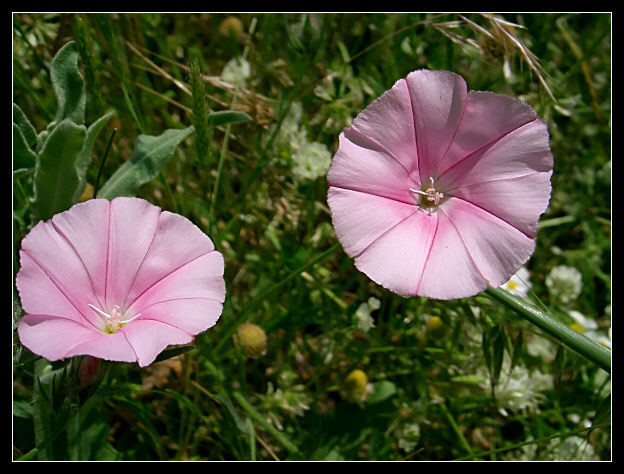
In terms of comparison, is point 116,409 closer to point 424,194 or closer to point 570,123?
point 424,194

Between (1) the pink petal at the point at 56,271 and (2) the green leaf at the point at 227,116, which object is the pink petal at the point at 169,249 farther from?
(2) the green leaf at the point at 227,116

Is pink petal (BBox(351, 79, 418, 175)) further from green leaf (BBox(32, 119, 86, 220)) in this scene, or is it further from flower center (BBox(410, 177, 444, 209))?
green leaf (BBox(32, 119, 86, 220))

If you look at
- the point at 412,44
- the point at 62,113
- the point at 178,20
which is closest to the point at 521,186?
the point at 412,44

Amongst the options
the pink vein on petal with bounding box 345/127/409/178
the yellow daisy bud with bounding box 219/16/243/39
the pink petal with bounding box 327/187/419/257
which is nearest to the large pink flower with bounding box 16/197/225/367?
the pink petal with bounding box 327/187/419/257

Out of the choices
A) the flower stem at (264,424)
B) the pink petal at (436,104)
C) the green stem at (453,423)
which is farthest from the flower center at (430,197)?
the green stem at (453,423)

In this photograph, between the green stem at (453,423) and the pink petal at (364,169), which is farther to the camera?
the green stem at (453,423)

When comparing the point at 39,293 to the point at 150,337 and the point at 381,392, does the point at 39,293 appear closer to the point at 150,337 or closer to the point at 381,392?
the point at 150,337
